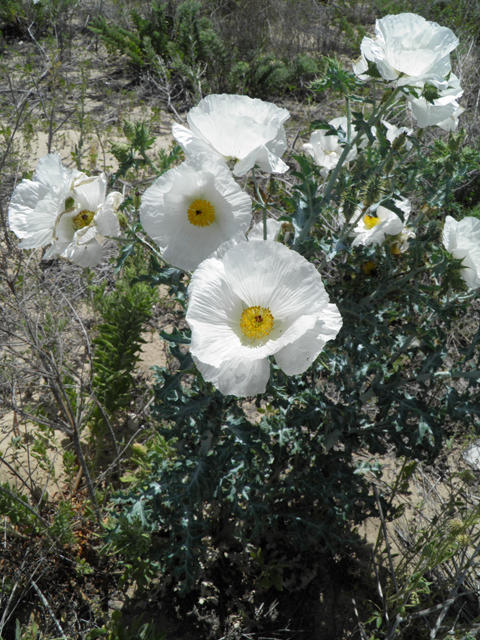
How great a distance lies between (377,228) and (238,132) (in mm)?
647

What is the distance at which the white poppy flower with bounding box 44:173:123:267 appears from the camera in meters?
1.18

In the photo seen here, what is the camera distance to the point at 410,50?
1.09 m

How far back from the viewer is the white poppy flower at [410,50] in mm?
1071

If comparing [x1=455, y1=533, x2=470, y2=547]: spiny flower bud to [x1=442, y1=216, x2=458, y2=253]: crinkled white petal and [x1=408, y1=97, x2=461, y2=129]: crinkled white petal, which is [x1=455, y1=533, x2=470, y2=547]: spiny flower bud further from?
[x1=408, y1=97, x2=461, y2=129]: crinkled white petal

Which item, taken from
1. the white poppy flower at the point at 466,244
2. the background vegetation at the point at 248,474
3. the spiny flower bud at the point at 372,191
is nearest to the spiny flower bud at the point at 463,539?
the background vegetation at the point at 248,474

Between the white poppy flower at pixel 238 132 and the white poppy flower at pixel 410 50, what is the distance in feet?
0.86

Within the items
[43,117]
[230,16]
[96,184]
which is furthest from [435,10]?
[96,184]

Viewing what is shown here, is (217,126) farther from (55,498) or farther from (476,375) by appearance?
(55,498)

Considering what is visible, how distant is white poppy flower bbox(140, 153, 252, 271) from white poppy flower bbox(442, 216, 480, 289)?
2.32 feet

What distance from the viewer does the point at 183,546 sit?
1.65 m

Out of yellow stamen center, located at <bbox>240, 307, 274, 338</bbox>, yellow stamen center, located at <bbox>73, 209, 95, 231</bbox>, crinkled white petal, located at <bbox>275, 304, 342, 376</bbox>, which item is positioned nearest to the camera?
crinkled white petal, located at <bbox>275, 304, 342, 376</bbox>

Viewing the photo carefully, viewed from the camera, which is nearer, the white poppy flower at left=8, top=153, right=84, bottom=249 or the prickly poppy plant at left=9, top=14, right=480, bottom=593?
the prickly poppy plant at left=9, top=14, right=480, bottom=593

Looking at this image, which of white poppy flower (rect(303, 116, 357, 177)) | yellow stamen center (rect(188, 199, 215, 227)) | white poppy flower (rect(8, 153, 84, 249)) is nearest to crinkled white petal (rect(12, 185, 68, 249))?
white poppy flower (rect(8, 153, 84, 249))

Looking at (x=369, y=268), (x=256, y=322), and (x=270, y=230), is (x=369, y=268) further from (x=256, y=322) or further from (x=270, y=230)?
(x=256, y=322)
